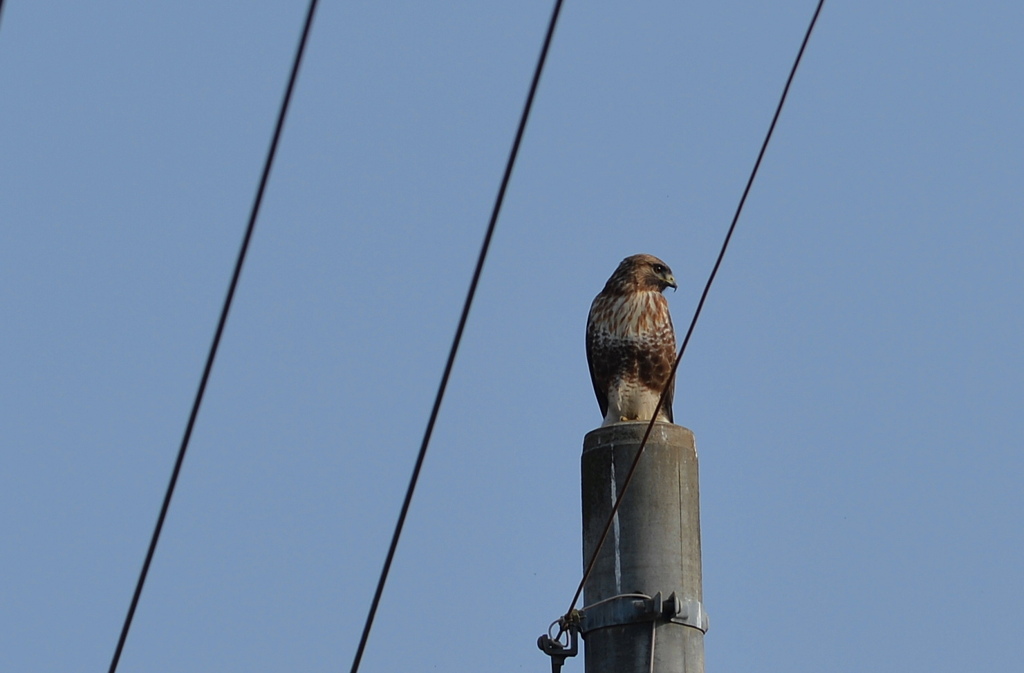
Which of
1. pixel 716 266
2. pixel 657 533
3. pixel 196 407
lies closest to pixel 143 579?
pixel 196 407

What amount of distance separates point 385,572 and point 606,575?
4.72 feet

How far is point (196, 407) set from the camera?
5207 mm

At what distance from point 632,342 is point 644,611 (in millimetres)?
2795

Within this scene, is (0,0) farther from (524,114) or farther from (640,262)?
(640,262)

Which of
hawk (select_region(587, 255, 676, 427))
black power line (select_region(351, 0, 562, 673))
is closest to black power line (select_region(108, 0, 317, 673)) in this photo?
black power line (select_region(351, 0, 562, 673))

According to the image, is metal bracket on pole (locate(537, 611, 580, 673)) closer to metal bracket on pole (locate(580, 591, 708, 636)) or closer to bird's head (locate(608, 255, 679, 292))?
metal bracket on pole (locate(580, 591, 708, 636))

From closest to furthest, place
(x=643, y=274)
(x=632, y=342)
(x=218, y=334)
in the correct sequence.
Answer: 1. (x=218, y=334)
2. (x=632, y=342)
3. (x=643, y=274)

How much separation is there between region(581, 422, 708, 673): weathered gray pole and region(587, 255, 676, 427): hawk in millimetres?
1781

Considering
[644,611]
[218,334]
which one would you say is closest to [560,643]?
[644,611]

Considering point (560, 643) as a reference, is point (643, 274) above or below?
above

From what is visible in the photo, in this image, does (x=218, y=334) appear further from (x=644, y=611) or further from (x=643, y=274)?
(x=643, y=274)

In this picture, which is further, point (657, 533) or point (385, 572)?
point (657, 533)

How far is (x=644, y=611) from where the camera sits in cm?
662

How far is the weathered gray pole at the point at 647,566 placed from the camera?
661cm
